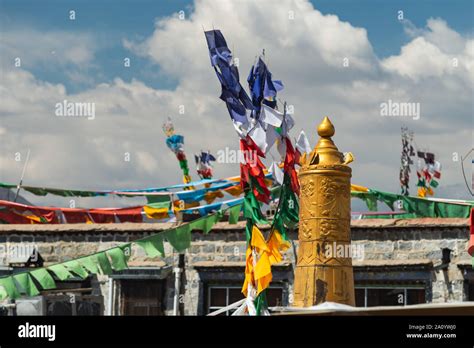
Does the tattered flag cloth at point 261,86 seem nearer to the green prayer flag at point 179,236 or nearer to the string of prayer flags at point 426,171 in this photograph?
the green prayer flag at point 179,236

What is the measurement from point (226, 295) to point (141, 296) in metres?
1.68

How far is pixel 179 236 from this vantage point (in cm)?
1452

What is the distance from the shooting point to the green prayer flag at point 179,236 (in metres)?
14.5

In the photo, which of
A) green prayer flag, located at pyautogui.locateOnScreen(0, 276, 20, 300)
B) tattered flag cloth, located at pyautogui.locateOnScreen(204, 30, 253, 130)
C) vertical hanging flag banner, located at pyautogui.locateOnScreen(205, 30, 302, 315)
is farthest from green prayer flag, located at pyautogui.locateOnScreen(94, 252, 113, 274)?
tattered flag cloth, located at pyautogui.locateOnScreen(204, 30, 253, 130)

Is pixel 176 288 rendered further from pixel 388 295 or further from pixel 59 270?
pixel 59 270

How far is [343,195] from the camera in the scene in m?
11.9

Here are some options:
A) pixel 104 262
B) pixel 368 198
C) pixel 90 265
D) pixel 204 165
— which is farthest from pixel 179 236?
pixel 204 165

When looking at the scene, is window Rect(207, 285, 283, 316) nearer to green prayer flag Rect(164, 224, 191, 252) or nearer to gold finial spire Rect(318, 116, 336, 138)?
green prayer flag Rect(164, 224, 191, 252)

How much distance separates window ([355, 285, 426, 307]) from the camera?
57.1 ft

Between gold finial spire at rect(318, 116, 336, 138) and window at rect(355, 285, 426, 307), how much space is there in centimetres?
599

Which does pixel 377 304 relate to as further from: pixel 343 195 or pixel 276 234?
pixel 343 195

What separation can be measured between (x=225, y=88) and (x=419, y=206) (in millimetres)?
6498
